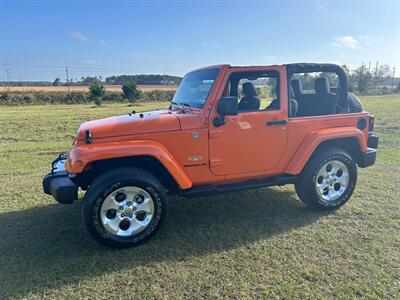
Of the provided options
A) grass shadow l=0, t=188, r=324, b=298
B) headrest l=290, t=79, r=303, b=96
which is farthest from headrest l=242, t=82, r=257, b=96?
grass shadow l=0, t=188, r=324, b=298

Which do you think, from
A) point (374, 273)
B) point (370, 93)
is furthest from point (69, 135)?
point (370, 93)

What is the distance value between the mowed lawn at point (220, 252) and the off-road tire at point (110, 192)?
0.14m

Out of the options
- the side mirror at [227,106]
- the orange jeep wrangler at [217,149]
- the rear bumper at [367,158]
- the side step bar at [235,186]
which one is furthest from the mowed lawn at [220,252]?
the side mirror at [227,106]

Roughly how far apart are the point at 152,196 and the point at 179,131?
2.68 feet

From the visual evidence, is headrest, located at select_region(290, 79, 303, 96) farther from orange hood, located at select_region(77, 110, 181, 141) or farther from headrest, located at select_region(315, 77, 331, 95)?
orange hood, located at select_region(77, 110, 181, 141)

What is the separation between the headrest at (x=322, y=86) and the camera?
4848 mm

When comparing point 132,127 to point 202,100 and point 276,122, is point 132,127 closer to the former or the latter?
point 202,100

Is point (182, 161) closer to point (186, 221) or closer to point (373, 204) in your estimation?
point (186, 221)

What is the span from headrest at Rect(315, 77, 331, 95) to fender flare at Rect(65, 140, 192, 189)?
2.72 meters

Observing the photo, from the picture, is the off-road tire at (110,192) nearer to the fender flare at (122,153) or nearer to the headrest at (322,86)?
the fender flare at (122,153)

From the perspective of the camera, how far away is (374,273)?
9.86 feet

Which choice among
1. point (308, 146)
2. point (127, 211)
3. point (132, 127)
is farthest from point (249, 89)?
point (127, 211)

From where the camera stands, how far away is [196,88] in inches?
165

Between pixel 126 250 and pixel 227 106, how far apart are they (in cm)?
199
